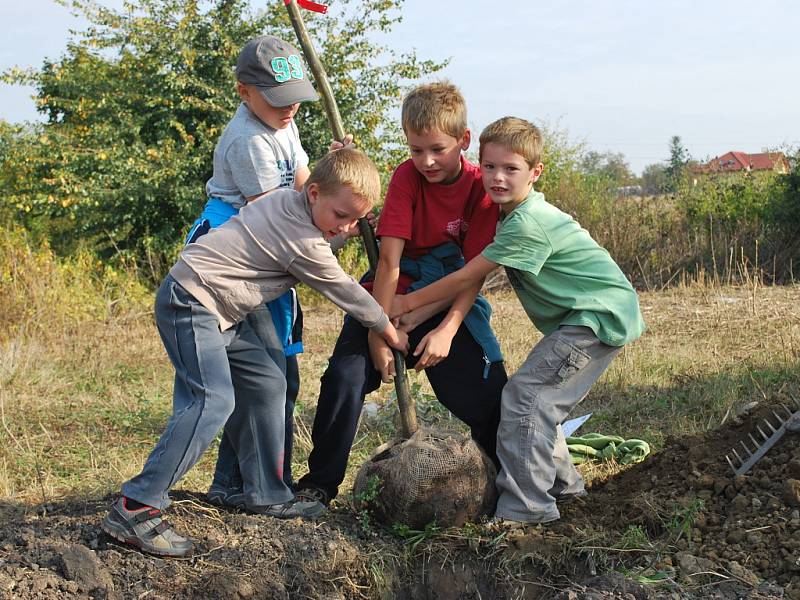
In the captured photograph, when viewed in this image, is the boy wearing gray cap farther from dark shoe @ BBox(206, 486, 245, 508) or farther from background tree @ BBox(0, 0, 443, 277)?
background tree @ BBox(0, 0, 443, 277)

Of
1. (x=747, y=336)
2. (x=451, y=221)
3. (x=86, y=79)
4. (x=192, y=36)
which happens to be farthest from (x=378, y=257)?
(x=86, y=79)

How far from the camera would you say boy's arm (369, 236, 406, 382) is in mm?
3473

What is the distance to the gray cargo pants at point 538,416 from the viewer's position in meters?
3.42

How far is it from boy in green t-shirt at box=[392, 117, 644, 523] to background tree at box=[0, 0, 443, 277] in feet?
25.3

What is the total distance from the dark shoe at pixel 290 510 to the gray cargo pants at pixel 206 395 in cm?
18

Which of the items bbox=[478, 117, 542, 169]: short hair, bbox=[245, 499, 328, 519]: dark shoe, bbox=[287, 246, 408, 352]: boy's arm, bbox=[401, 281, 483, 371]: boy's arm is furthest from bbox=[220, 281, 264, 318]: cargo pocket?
bbox=[478, 117, 542, 169]: short hair

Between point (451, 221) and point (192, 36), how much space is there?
327 inches

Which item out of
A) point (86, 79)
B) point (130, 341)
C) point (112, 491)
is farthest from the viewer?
point (86, 79)

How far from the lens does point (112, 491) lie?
4.27m

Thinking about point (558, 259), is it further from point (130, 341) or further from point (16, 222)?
point (16, 222)

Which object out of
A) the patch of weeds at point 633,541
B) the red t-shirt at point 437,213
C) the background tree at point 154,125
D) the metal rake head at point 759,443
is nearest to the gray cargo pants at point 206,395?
the red t-shirt at point 437,213

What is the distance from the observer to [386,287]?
3502 millimetres

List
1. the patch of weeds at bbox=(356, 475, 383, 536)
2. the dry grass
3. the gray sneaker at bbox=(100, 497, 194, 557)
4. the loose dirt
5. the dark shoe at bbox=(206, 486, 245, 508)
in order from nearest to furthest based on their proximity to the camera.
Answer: the loose dirt, the gray sneaker at bbox=(100, 497, 194, 557), the patch of weeds at bbox=(356, 475, 383, 536), the dark shoe at bbox=(206, 486, 245, 508), the dry grass

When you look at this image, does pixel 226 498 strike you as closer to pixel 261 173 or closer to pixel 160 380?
pixel 261 173
